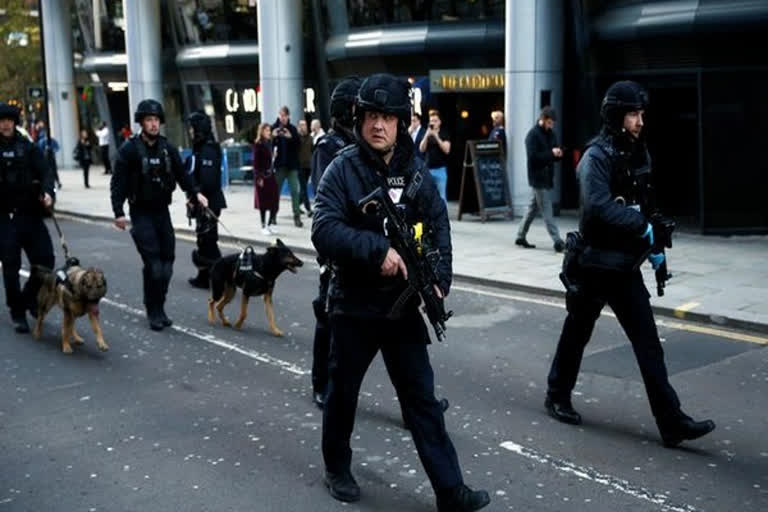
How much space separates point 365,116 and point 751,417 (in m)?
3.45

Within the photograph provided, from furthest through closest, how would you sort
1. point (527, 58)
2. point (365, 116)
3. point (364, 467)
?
point (527, 58) < point (364, 467) < point (365, 116)

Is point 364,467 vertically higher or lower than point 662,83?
lower

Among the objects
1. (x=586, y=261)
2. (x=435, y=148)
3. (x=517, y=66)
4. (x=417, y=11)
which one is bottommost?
(x=586, y=261)

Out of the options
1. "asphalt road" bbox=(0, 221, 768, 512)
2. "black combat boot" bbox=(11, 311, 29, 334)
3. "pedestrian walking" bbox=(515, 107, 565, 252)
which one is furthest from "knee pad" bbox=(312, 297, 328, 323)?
"pedestrian walking" bbox=(515, 107, 565, 252)

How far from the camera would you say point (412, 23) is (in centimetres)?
1911

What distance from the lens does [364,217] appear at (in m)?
4.30

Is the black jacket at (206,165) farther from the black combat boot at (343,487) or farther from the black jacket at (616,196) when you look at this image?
the black combat boot at (343,487)

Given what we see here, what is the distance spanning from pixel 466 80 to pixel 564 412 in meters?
12.6

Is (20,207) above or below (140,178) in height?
below

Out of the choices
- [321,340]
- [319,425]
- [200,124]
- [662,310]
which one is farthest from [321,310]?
[200,124]

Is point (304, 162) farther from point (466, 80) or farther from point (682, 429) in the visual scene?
point (682, 429)

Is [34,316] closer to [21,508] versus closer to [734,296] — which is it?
[21,508]

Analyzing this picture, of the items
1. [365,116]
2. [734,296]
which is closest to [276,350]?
[365,116]

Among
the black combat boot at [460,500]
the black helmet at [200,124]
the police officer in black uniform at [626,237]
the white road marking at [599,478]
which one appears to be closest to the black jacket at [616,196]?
the police officer in black uniform at [626,237]
